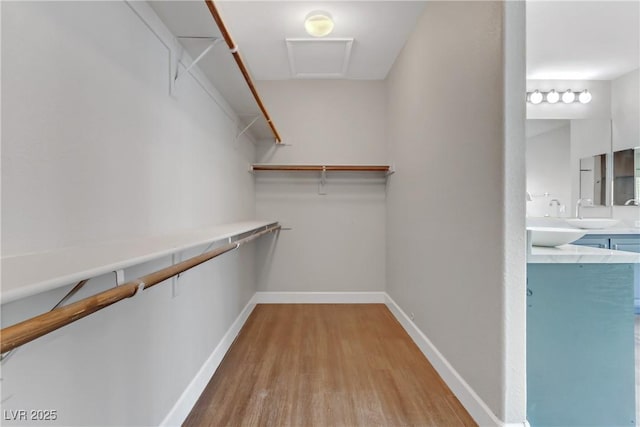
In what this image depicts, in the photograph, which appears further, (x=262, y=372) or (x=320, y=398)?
(x=262, y=372)

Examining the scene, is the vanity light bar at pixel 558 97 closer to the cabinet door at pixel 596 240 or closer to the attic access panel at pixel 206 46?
the cabinet door at pixel 596 240

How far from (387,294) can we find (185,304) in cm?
221

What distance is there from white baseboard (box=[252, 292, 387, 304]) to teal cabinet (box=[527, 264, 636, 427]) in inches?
73.5

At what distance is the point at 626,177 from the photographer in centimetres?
273

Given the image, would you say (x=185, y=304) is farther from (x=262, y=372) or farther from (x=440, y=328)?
(x=440, y=328)

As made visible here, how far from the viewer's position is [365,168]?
2.83m

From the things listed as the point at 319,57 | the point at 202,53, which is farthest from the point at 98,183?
the point at 319,57

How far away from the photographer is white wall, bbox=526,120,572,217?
8.71ft

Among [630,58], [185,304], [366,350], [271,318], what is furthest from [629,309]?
[630,58]

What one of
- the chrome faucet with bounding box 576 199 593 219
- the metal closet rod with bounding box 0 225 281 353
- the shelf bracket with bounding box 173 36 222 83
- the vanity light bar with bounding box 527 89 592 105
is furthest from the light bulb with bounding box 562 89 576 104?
the metal closet rod with bounding box 0 225 281 353

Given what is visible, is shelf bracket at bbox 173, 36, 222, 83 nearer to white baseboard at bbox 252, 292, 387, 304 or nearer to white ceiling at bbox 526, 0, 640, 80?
white ceiling at bbox 526, 0, 640, 80

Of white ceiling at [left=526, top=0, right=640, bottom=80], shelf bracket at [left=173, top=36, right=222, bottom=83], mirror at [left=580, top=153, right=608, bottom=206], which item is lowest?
mirror at [left=580, top=153, right=608, bottom=206]

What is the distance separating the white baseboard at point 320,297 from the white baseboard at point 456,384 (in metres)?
0.77

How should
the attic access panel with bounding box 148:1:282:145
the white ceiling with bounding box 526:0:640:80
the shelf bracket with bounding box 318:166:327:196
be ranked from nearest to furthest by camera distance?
the attic access panel with bounding box 148:1:282:145, the white ceiling with bounding box 526:0:640:80, the shelf bracket with bounding box 318:166:327:196
